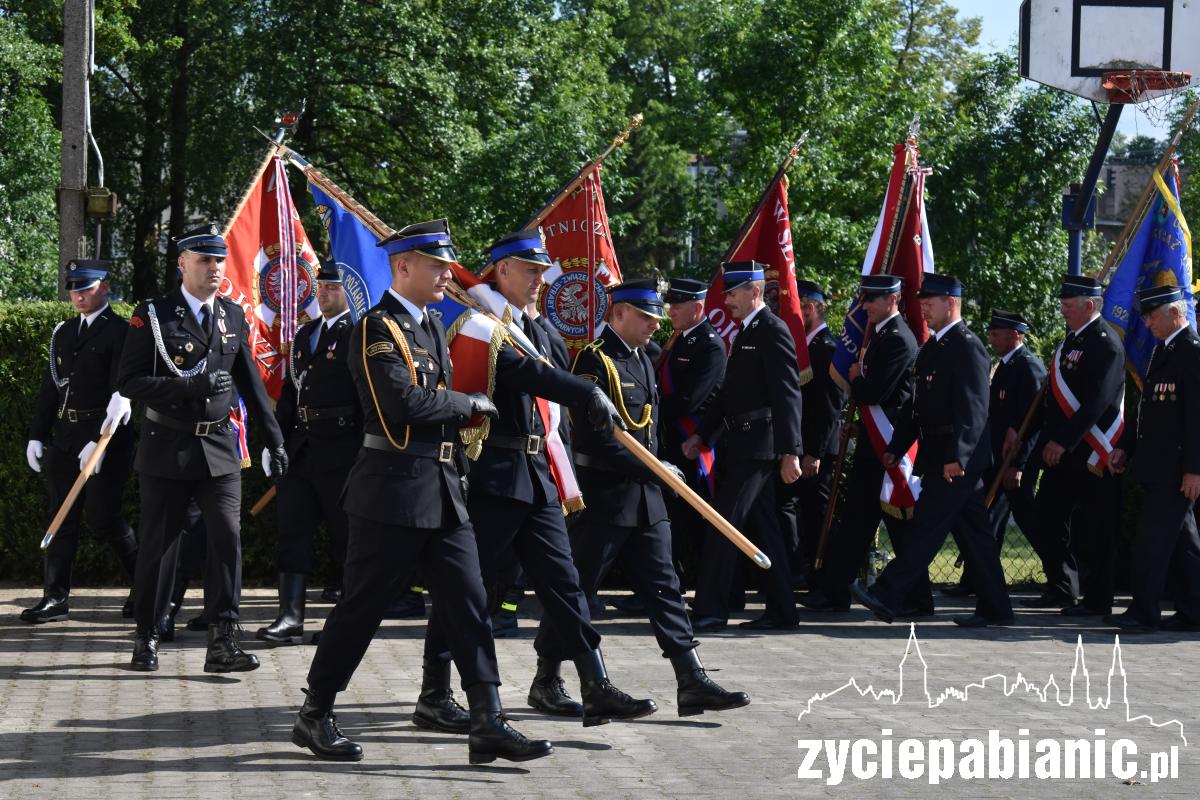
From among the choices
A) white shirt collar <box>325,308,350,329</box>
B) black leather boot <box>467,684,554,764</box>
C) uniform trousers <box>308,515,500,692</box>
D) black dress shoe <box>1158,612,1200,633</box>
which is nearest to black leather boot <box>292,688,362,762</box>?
uniform trousers <box>308,515,500,692</box>

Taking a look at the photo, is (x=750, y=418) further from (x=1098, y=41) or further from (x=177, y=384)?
(x=1098, y=41)

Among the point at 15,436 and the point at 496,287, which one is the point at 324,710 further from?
the point at 15,436

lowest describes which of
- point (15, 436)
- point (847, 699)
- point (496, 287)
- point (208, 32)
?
point (847, 699)

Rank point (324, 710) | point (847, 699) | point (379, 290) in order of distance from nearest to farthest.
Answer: point (324, 710) < point (847, 699) < point (379, 290)

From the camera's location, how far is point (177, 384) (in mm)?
7730

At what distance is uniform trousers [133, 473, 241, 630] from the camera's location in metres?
7.86

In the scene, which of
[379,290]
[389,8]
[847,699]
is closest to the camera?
[847,699]

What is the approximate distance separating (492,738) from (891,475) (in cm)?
466

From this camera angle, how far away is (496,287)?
6.73 m

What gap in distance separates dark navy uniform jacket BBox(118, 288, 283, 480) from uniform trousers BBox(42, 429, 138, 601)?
1556 mm

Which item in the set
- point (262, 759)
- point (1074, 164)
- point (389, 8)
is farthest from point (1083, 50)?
point (389, 8)

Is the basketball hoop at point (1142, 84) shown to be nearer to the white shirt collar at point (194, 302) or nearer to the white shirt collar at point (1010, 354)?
the white shirt collar at point (1010, 354)

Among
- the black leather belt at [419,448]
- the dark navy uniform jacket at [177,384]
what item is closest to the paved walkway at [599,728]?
the dark navy uniform jacket at [177,384]

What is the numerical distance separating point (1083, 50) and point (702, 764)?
8379 millimetres
